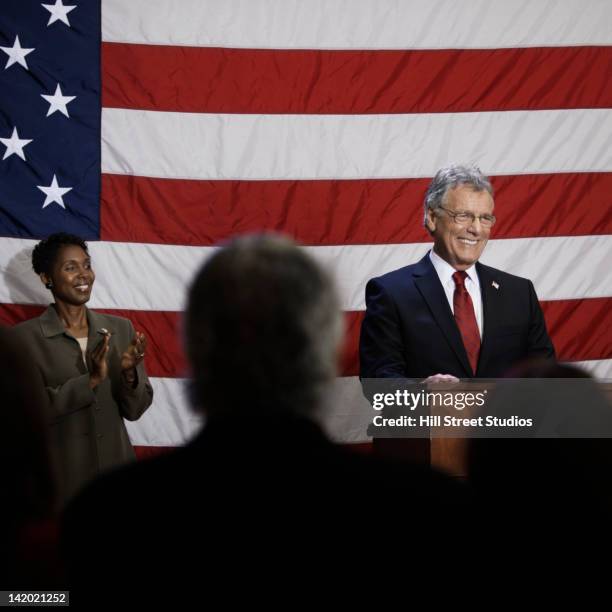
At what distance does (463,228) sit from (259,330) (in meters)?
2.07

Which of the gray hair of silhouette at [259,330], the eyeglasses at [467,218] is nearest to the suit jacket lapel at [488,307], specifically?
the eyeglasses at [467,218]

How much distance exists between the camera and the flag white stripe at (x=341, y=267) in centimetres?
362

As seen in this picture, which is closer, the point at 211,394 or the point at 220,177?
the point at 211,394

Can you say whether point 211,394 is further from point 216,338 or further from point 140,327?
point 140,327

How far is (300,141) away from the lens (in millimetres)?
3730

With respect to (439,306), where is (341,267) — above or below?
above

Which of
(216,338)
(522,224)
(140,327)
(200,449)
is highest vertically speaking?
(522,224)

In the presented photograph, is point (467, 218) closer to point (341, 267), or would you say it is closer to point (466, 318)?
point (466, 318)

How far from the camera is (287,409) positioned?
923 millimetres

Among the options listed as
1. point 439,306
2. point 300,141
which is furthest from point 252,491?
point 300,141

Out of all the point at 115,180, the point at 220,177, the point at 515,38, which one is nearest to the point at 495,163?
the point at 515,38

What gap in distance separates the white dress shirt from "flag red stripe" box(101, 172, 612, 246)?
2.62ft

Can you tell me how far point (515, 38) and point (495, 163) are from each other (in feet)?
1.71

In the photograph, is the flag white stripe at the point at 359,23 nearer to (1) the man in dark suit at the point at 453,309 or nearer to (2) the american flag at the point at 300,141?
(2) the american flag at the point at 300,141
